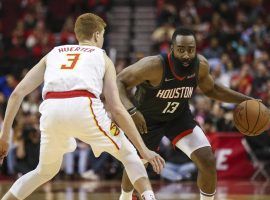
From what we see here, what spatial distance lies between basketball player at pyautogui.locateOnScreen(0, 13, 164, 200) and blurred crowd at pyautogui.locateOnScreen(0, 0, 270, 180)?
22.0ft

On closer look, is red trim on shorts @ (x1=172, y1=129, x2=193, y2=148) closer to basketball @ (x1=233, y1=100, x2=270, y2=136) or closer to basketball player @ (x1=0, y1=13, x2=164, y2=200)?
basketball @ (x1=233, y1=100, x2=270, y2=136)

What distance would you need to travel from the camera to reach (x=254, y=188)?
10.1 meters

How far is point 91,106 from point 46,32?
1272cm

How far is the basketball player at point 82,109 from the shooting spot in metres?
4.82

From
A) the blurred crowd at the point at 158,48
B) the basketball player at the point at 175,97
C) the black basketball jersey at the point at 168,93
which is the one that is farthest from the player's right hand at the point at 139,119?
the blurred crowd at the point at 158,48

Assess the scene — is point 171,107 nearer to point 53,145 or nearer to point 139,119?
point 139,119

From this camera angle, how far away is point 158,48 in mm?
16297

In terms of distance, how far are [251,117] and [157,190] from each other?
3.73 m

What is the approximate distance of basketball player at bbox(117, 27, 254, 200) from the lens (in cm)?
608

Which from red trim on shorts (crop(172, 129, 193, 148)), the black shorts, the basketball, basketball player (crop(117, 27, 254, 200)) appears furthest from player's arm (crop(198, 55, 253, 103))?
red trim on shorts (crop(172, 129, 193, 148))

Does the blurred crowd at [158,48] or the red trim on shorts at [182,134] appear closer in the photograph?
the red trim on shorts at [182,134]

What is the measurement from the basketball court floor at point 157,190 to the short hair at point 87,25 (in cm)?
367

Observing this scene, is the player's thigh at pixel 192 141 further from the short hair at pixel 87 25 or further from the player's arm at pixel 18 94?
the player's arm at pixel 18 94

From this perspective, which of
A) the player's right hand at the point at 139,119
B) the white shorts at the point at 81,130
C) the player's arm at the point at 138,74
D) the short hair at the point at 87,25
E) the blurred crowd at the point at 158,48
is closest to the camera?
the white shorts at the point at 81,130
